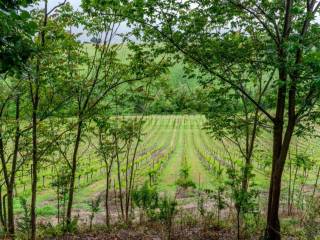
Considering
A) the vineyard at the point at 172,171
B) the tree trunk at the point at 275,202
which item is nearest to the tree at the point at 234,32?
the tree trunk at the point at 275,202

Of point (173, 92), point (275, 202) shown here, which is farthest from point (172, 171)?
point (275, 202)

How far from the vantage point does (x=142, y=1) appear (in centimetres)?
580

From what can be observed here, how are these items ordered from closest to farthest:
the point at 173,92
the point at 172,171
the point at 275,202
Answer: the point at 275,202
the point at 173,92
the point at 172,171

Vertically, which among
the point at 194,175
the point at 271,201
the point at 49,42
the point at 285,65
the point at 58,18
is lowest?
the point at 194,175

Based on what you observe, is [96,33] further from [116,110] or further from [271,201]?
[271,201]

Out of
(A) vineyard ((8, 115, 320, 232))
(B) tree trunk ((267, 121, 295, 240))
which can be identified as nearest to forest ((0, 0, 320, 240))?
(B) tree trunk ((267, 121, 295, 240))

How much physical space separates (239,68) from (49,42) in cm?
396

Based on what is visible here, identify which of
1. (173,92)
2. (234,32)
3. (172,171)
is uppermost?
(234,32)

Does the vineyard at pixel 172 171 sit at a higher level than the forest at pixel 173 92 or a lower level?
lower

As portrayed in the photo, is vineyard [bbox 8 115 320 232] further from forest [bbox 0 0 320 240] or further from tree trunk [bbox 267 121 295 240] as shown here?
tree trunk [bbox 267 121 295 240]

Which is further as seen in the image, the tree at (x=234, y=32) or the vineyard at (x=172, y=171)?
the vineyard at (x=172, y=171)

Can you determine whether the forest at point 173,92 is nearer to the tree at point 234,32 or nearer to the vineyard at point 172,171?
the tree at point 234,32

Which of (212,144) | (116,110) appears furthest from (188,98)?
(212,144)

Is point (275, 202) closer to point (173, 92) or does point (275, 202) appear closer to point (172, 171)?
point (173, 92)
